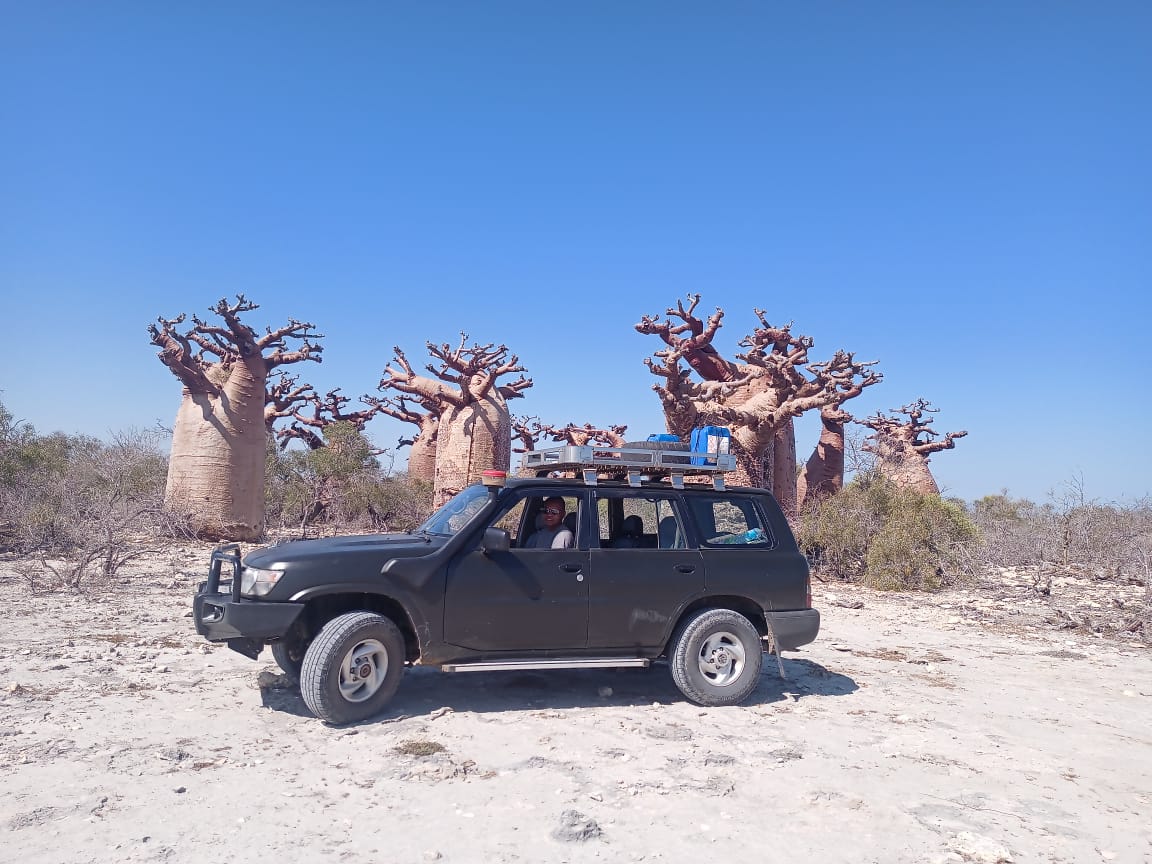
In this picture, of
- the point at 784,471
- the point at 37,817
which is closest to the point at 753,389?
the point at 784,471

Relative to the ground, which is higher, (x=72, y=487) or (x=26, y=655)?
(x=72, y=487)

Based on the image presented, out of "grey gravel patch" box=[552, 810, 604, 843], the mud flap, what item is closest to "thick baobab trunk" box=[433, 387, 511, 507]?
the mud flap

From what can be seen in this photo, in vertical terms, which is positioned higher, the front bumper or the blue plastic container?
the blue plastic container

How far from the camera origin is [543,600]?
20.6ft

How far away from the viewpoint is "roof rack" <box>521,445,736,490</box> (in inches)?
267

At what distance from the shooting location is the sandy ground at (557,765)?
3.96m

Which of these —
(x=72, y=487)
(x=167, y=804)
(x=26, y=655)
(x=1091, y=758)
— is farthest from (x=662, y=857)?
(x=72, y=487)

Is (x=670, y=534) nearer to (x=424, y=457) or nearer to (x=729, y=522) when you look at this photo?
(x=729, y=522)

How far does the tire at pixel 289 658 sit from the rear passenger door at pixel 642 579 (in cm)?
231

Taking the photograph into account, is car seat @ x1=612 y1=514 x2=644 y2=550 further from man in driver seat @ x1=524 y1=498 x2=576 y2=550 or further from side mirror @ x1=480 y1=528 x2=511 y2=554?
side mirror @ x1=480 y1=528 x2=511 y2=554

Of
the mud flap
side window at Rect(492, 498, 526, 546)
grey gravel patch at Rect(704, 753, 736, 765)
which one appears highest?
side window at Rect(492, 498, 526, 546)

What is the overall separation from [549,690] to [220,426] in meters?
13.0

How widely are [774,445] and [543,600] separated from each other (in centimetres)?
1557

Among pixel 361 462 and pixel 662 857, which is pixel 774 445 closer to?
pixel 361 462
